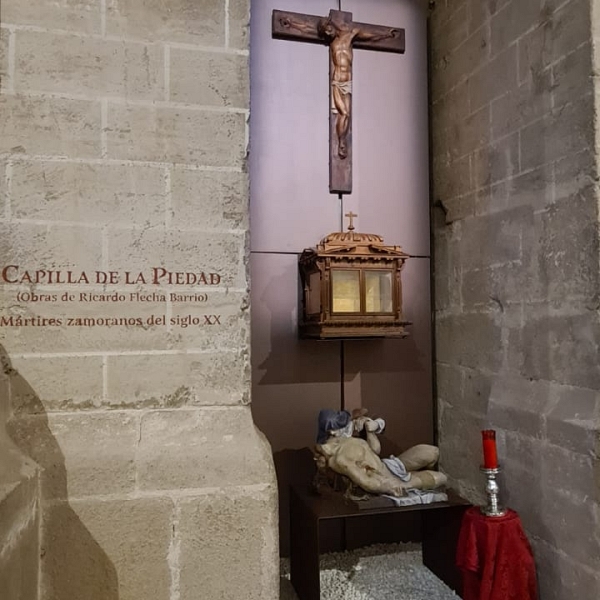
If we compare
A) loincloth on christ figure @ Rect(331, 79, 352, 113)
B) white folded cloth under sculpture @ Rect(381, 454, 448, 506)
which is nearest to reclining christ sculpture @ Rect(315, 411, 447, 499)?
white folded cloth under sculpture @ Rect(381, 454, 448, 506)

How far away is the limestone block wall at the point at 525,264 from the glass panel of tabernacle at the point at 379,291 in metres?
0.40

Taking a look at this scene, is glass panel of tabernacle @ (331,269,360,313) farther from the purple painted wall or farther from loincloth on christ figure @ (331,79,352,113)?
loincloth on christ figure @ (331,79,352,113)

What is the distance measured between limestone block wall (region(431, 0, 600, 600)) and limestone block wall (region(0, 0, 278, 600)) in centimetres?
111

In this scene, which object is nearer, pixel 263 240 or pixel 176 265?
pixel 176 265

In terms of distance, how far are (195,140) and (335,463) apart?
4.57 ft

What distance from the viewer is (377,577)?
2758mm

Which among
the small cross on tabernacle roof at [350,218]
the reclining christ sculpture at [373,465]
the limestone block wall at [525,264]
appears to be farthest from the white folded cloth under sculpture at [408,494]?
the small cross on tabernacle roof at [350,218]

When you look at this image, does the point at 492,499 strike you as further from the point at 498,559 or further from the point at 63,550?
the point at 63,550

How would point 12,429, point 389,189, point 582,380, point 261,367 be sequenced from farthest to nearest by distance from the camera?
point 389,189 → point 261,367 → point 582,380 → point 12,429

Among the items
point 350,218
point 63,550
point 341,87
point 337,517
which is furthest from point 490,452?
point 341,87

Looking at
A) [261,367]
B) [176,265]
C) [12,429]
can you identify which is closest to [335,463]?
[261,367]

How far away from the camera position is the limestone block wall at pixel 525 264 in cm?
214

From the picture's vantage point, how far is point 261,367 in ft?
9.44

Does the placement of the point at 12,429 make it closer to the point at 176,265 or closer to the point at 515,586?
the point at 176,265
